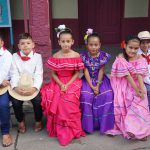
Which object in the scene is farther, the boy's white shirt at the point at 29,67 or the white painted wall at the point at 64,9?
the white painted wall at the point at 64,9

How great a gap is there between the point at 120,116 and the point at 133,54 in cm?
78

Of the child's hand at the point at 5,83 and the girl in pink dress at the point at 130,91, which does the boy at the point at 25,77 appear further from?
the girl in pink dress at the point at 130,91

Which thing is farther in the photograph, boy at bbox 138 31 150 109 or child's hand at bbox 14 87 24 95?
boy at bbox 138 31 150 109

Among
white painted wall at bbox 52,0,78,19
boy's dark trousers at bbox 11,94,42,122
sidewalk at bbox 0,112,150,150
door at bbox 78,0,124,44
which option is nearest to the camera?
sidewalk at bbox 0,112,150,150

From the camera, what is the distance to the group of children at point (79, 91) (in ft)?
11.3

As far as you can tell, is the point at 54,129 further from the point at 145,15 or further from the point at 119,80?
the point at 145,15

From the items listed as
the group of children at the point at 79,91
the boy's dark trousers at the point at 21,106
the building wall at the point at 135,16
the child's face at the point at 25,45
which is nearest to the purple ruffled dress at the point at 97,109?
the group of children at the point at 79,91

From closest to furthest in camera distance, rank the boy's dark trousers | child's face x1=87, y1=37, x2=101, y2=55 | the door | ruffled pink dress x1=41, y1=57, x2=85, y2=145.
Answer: ruffled pink dress x1=41, y1=57, x2=85, y2=145, the boy's dark trousers, child's face x1=87, y1=37, x2=101, y2=55, the door

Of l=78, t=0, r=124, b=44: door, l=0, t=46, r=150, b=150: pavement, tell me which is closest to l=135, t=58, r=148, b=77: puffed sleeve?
l=0, t=46, r=150, b=150: pavement

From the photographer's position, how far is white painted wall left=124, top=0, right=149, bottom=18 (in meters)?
8.02

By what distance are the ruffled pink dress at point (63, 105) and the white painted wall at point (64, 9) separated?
160 inches

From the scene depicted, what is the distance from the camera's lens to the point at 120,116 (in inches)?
141

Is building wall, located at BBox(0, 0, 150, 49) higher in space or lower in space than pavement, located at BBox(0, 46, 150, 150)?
higher

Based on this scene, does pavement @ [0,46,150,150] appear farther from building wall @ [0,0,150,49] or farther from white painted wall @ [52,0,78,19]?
white painted wall @ [52,0,78,19]
